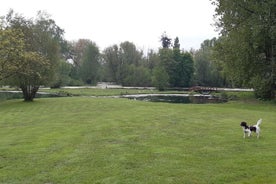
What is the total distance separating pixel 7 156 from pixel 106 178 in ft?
15.9

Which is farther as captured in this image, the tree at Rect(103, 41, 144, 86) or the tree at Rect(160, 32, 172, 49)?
the tree at Rect(160, 32, 172, 49)

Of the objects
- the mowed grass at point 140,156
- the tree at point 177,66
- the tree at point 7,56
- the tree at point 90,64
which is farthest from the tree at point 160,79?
the tree at point 7,56

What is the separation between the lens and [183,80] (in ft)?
338

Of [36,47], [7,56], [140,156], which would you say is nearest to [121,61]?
[36,47]

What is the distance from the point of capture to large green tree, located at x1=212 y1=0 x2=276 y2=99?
3550 centimetres

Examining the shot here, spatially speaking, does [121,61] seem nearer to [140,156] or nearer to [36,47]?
[36,47]

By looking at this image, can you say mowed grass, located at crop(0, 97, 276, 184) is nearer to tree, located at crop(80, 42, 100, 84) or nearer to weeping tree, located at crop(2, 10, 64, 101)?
weeping tree, located at crop(2, 10, 64, 101)

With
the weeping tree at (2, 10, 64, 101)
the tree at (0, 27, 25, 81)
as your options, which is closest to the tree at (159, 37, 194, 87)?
the weeping tree at (2, 10, 64, 101)

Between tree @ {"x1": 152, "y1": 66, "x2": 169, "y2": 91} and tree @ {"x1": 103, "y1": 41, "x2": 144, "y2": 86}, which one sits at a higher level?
tree @ {"x1": 103, "y1": 41, "x2": 144, "y2": 86}

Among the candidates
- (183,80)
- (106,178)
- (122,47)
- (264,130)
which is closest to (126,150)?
(106,178)

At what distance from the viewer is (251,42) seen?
3694cm

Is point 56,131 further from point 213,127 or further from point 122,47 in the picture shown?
point 122,47

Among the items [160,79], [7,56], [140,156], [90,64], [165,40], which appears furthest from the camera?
[165,40]

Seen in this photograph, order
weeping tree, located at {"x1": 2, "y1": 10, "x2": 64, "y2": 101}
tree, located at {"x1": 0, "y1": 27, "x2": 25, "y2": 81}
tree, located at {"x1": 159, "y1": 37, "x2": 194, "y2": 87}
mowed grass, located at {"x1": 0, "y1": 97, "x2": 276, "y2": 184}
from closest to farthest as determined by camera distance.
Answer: mowed grass, located at {"x1": 0, "y1": 97, "x2": 276, "y2": 184} → tree, located at {"x1": 0, "y1": 27, "x2": 25, "y2": 81} → weeping tree, located at {"x1": 2, "y1": 10, "x2": 64, "y2": 101} → tree, located at {"x1": 159, "y1": 37, "x2": 194, "y2": 87}
